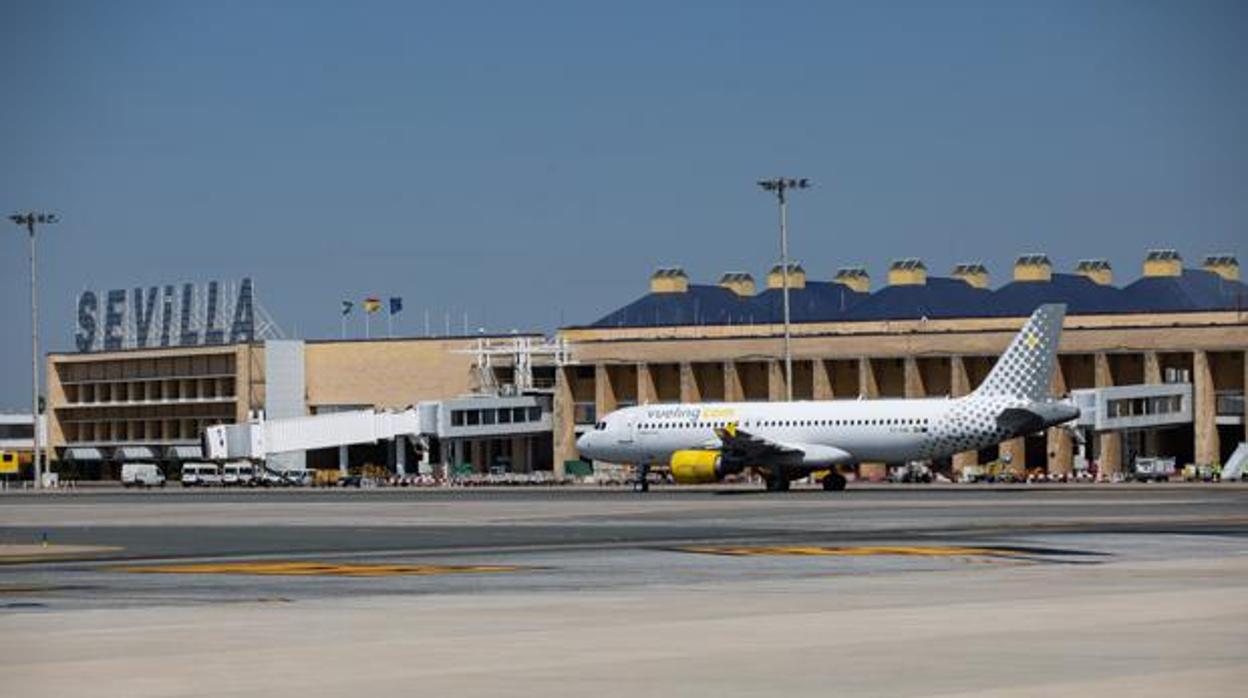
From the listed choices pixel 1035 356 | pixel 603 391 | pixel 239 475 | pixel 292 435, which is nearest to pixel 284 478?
pixel 239 475

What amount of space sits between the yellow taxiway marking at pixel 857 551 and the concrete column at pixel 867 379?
102 metres

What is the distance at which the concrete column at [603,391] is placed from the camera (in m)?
163

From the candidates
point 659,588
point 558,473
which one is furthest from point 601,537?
point 558,473

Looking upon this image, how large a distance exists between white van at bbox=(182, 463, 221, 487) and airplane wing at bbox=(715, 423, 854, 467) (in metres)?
57.5

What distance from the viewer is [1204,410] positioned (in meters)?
141

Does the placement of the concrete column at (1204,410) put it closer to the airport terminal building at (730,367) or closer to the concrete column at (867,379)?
the airport terminal building at (730,367)

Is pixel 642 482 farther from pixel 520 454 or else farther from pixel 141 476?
pixel 141 476

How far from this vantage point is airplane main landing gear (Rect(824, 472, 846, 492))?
374 ft

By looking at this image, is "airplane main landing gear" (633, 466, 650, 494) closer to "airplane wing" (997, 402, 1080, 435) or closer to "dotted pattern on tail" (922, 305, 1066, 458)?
"dotted pattern on tail" (922, 305, 1066, 458)

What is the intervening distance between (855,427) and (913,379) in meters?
38.9

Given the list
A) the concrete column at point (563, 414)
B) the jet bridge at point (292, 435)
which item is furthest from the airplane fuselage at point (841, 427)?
the jet bridge at point (292, 435)

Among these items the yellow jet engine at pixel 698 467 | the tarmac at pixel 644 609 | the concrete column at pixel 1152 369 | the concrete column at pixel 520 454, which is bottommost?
the tarmac at pixel 644 609

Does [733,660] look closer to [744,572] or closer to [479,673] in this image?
[479,673]

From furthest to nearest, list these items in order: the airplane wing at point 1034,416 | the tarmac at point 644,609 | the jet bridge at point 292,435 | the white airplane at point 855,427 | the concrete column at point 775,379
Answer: the jet bridge at point 292,435
the concrete column at point 775,379
the white airplane at point 855,427
the airplane wing at point 1034,416
the tarmac at point 644,609
